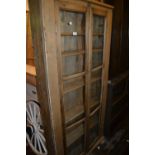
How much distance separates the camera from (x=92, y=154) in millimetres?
2004

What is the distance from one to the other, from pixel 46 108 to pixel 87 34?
79 centimetres

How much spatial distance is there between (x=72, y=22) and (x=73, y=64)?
1.26 ft

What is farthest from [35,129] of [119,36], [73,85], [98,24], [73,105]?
[119,36]

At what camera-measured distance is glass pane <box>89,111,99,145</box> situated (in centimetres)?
199

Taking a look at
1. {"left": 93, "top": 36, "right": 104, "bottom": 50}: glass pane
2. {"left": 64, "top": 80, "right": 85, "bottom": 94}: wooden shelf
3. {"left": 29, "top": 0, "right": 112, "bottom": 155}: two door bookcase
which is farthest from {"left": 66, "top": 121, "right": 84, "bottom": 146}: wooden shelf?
{"left": 93, "top": 36, "right": 104, "bottom": 50}: glass pane

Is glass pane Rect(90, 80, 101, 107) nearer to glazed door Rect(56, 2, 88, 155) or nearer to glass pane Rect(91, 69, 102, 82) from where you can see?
glass pane Rect(91, 69, 102, 82)

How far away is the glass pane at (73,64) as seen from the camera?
4.76 feet

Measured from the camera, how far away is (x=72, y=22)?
143 cm

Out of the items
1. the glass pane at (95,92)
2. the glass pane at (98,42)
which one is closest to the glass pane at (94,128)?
the glass pane at (95,92)

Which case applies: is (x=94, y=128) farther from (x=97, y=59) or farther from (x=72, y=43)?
(x=72, y=43)

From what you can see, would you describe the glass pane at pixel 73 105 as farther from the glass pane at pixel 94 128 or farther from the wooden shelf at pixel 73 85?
the glass pane at pixel 94 128
